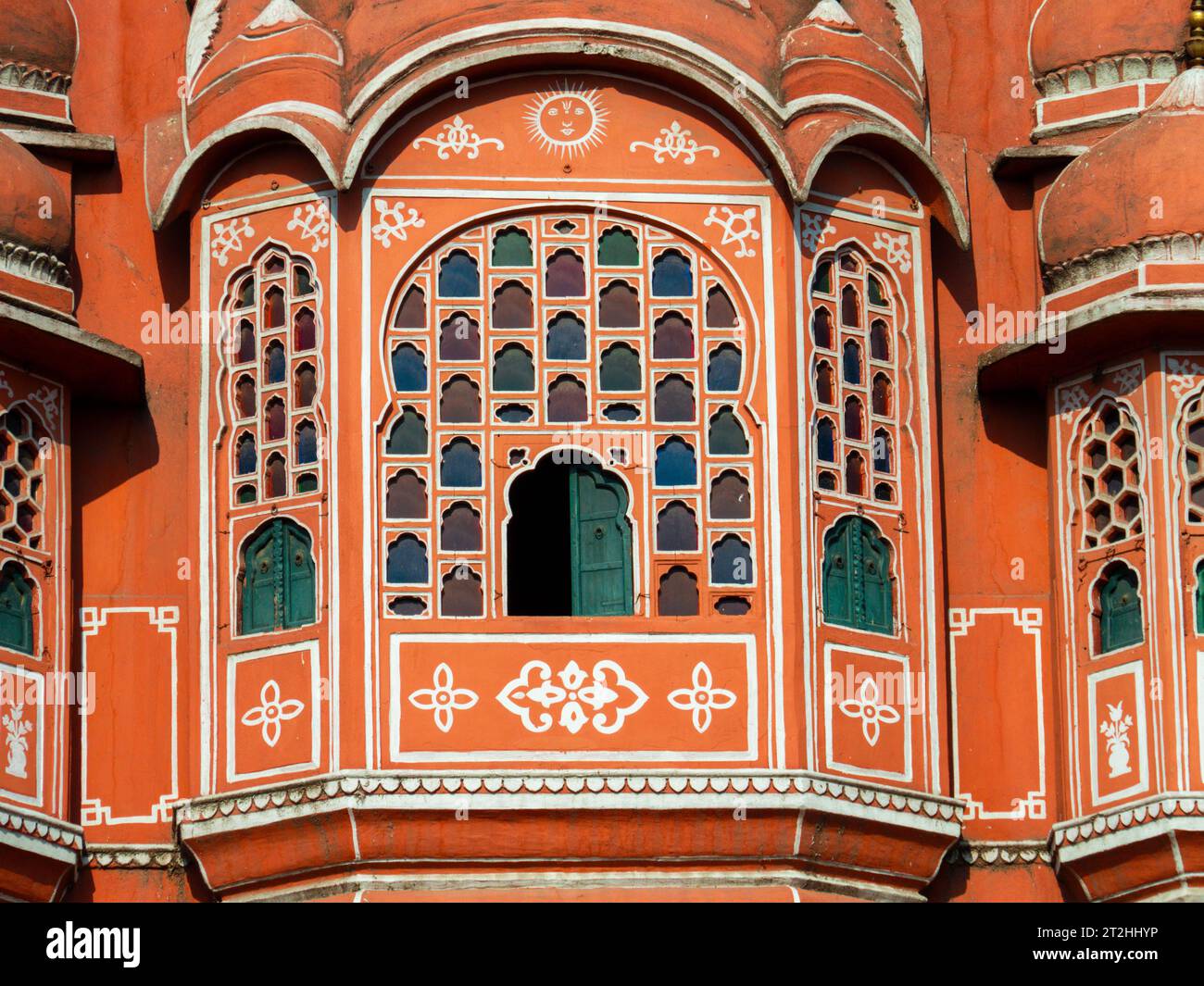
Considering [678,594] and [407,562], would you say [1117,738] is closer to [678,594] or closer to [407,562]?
[678,594]

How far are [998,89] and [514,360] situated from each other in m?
3.45

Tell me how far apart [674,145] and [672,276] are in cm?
68

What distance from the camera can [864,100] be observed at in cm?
2362

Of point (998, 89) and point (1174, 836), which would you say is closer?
point (1174, 836)

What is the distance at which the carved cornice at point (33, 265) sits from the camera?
2344 centimetres

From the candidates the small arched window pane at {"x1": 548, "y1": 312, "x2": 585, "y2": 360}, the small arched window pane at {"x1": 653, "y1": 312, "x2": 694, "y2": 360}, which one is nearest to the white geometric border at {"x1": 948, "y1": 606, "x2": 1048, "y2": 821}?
the small arched window pane at {"x1": 653, "y1": 312, "x2": 694, "y2": 360}

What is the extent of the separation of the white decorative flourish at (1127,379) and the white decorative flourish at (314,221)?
162 inches

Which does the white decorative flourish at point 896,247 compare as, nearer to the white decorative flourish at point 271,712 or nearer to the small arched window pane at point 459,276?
the small arched window pane at point 459,276

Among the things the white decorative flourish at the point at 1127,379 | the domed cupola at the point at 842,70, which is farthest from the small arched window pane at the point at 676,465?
the white decorative flourish at the point at 1127,379

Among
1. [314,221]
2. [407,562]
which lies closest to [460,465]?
[407,562]

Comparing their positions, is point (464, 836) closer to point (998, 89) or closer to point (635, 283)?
point (635, 283)

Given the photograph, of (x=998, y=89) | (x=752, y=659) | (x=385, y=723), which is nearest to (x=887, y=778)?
(x=752, y=659)

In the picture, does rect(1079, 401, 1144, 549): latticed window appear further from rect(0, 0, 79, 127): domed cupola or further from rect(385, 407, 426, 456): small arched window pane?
rect(0, 0, 79, 127): domed cupola

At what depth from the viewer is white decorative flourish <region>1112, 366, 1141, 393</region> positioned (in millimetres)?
23359
